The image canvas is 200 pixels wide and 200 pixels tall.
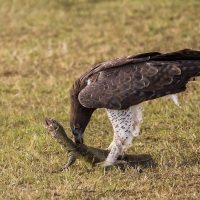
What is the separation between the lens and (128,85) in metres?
8.32

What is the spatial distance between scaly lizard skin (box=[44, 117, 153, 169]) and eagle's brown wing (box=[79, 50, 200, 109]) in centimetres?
43

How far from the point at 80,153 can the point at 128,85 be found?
972 millimetres

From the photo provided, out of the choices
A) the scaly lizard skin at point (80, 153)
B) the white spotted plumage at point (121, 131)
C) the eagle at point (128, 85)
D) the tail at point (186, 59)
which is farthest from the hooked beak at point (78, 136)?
the tail at point (186, 59)

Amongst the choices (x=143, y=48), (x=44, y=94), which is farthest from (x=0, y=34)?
(x=44, y=94)

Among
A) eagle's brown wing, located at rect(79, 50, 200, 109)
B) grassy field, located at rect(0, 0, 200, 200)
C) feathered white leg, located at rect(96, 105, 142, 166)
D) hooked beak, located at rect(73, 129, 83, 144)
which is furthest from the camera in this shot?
hooked beak, located at rect(73, 129, 83, 144)

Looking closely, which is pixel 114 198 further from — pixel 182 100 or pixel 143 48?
pixel 143 48

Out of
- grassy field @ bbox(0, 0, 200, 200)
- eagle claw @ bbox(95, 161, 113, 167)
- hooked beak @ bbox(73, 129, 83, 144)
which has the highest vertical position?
hooked beak @ bbox(73, 129, 83, 144)

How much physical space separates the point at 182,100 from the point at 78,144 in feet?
10.8

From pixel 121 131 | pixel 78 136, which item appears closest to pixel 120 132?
pixel 121 131

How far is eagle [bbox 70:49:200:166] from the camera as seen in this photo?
823 centimetres

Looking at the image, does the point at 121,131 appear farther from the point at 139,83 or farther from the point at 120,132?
the point at 139,83

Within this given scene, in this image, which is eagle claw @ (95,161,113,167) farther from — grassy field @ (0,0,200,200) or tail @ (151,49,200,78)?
tail @ (151,49,200,78)

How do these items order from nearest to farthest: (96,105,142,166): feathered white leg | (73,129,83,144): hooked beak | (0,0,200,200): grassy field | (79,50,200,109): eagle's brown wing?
(0,0,200,200): grassy field → (79,50,200,109): eagle's brown wing → (96,105,142,166): feathered white leg → (73,129,83,144): hooked beak

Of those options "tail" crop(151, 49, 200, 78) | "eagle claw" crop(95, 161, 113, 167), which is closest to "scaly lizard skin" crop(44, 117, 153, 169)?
"eagle claw" crop(95, 161, 113, 167)
